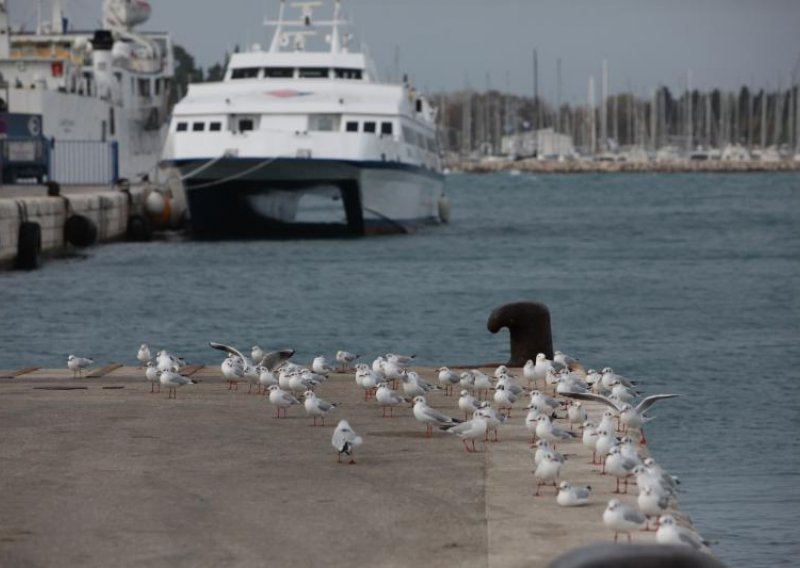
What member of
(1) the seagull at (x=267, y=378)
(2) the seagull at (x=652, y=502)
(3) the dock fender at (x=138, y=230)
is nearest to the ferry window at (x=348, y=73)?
(3) the dock fender at (x=138, y=230)

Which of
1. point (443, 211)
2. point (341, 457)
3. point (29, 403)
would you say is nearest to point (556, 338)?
point (29, 403)

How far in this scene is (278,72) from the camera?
192 feet

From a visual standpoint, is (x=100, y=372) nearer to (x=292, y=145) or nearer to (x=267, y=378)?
(x=267, y=378)

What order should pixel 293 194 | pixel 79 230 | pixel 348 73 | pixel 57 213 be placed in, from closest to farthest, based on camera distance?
pixel 57 213, pixel 79 230, pixel 293 194, pixel 348 73

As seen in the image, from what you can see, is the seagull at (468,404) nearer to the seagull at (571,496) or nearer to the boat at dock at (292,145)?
the seagull at (571,496)

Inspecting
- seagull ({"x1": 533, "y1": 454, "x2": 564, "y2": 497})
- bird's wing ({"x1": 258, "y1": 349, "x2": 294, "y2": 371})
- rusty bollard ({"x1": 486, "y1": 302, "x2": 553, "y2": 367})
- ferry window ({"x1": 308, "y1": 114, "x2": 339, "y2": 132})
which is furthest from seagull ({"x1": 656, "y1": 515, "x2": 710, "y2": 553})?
ferry window ({"x1": 308, "y1": 114, "x2": 339, "y2": 132})

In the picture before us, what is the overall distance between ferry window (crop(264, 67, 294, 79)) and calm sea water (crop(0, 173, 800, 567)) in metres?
5.25

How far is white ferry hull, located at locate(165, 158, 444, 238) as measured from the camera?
53562mm

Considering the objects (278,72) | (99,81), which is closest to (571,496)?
(278,72)

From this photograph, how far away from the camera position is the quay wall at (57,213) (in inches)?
1740

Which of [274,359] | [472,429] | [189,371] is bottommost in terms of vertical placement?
[189,371]

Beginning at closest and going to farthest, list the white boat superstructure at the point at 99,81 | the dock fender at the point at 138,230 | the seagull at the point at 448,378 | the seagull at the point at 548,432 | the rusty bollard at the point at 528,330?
the seagull at the point at 548,432, the seagull at the point at 448,378, the rusty bollard at the point at 528,330, the dock fender at the point at 138,230, the white boat superstructure at the point at 99,81

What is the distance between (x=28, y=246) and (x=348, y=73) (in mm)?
17457

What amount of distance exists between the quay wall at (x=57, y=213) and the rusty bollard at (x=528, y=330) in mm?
25445
